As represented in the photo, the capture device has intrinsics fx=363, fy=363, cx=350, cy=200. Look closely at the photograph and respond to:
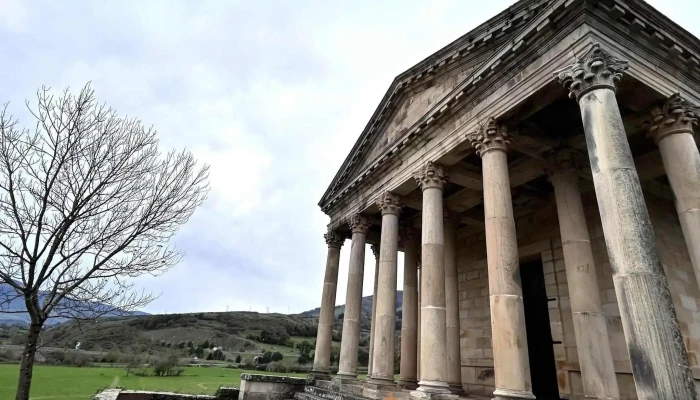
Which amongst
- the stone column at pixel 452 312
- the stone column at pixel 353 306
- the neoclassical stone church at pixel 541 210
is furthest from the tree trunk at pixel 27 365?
the stone column at pixel 452 312

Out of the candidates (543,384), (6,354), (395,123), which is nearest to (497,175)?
(395,123)

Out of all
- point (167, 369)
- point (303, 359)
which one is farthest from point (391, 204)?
point (303, 359)

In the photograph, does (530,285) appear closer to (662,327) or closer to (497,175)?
(497,175)

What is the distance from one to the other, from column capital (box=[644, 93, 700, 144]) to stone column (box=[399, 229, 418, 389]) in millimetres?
10506

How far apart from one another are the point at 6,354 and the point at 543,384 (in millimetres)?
41169

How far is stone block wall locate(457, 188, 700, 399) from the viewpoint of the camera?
10688 mm

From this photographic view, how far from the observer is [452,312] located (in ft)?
44.7

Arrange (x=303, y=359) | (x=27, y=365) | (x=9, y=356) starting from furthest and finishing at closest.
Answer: (x=303, y=359)
(x=9, y=356)
(x=27, y=365)

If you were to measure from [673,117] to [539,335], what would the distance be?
8780 mm

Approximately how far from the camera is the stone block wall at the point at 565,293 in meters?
10.7

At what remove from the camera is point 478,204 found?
15.4m

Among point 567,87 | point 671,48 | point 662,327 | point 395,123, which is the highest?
point 395,123

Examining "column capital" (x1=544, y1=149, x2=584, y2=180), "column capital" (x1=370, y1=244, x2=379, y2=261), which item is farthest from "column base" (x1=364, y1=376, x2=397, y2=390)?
"column capital" (x1=544, y1=149, x2=584, y2=180)

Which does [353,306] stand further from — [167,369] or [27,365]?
[167,369]
